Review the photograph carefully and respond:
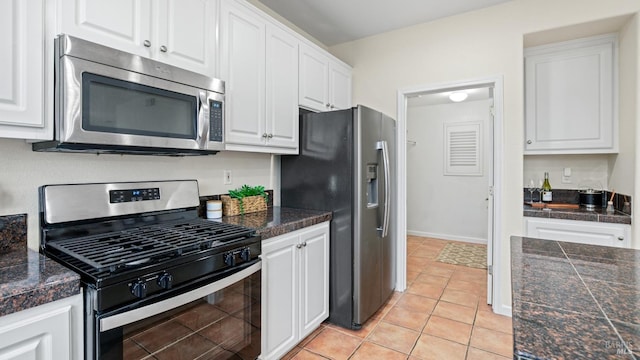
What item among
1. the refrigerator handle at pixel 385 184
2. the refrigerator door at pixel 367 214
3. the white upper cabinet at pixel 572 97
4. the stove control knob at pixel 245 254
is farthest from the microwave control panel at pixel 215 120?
the white upper cabinet at pixel 572 97

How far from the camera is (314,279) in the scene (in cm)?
223

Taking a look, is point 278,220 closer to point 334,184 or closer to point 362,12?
point 334,184

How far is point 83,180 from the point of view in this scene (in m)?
1.55

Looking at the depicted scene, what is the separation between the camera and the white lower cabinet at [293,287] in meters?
1.82

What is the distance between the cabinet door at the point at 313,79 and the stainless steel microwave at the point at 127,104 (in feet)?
3.08

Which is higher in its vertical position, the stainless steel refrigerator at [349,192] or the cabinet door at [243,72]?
the cabinet door at [243,72]

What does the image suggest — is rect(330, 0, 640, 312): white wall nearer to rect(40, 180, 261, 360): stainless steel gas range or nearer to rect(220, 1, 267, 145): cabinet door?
rect(220, 1, 267, 145): cabinet door

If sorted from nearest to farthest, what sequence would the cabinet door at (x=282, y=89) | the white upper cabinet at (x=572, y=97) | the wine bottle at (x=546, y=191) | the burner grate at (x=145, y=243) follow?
1. the burner grate at (x=145, y=243)
2. the cabinet door at (x=282, y=89)
3. the white upper cabinet at (x=572, y=97)
4. the wine bottle at (x=546, y=191)

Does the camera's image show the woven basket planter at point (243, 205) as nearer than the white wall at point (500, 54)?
Yes

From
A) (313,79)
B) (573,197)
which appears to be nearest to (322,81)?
(313,79)

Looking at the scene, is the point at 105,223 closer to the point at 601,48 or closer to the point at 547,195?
the point at 547,195

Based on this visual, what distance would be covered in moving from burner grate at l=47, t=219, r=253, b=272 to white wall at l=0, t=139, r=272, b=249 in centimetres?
24

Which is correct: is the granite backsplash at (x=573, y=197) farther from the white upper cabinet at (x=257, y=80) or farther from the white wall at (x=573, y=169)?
the white upper cabinet at (x=257, y=80)

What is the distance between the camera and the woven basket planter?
2189 millimetres
